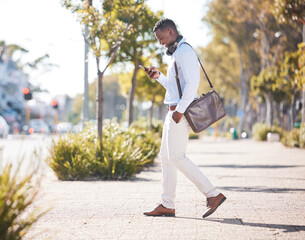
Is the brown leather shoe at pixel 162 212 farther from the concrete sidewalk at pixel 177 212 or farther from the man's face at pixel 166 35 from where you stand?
the man's face at pixel 166 35

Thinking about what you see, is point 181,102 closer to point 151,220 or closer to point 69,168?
point 151,220

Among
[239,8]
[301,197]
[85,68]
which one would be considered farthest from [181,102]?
[239,8]

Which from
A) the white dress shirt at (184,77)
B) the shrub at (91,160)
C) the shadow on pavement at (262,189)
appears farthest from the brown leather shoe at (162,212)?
the shrub at (91,160)

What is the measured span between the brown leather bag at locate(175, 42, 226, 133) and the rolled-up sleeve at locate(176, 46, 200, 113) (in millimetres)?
117

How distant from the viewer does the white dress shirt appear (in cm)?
544

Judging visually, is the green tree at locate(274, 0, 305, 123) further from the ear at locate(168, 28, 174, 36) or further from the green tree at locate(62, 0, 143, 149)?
the ear at locate(168, 28, 174, 36)

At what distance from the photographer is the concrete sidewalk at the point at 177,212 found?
4.80 metres

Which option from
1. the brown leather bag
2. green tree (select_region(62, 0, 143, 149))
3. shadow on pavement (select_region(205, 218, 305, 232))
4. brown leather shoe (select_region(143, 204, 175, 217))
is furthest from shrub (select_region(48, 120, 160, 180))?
shadow on pavement (select_region(205, 218, 305, 232))

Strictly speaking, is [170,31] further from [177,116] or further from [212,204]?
[212,204]

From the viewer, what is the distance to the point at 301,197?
7.43 m

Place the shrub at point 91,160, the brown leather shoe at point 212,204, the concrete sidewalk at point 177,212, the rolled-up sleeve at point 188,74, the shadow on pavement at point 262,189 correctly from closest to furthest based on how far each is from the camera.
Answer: the concrete sidewalk at point 177,212 < the rolled-up sleeve at point 188,74 < the brown leather shoe at point 212,204 < the shadow on pavement at point 262,189 < the shrub at point 91,160

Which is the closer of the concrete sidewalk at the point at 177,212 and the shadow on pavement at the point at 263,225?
the concrete sidewalk at the point at 177,212

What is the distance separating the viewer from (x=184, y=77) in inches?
216

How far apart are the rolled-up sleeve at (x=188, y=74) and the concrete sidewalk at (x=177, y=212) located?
1.15 m
